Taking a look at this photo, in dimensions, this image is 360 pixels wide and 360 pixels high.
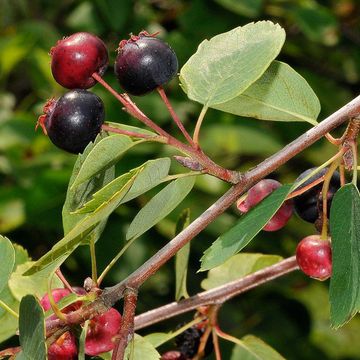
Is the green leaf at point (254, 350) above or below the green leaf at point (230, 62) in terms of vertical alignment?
below

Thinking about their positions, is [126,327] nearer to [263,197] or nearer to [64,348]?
[64,348]

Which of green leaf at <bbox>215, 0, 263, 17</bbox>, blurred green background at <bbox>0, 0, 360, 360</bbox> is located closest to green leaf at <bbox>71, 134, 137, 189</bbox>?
blurred green background at <bbox>0, 0, 360, 360</bbox>

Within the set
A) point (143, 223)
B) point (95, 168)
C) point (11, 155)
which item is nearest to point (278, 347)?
point (11, 155)

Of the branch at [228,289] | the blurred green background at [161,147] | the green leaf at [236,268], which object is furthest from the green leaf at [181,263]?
the blurred green background at [161,147]

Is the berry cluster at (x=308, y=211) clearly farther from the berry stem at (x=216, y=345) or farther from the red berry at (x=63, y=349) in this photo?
the red berry at (x=63, y=349)

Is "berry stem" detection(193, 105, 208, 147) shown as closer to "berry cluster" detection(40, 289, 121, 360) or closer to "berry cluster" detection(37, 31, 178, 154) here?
"berry cluster" detection(37, 31, 178, 154)

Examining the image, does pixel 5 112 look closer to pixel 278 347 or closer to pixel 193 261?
pixel 193 261
